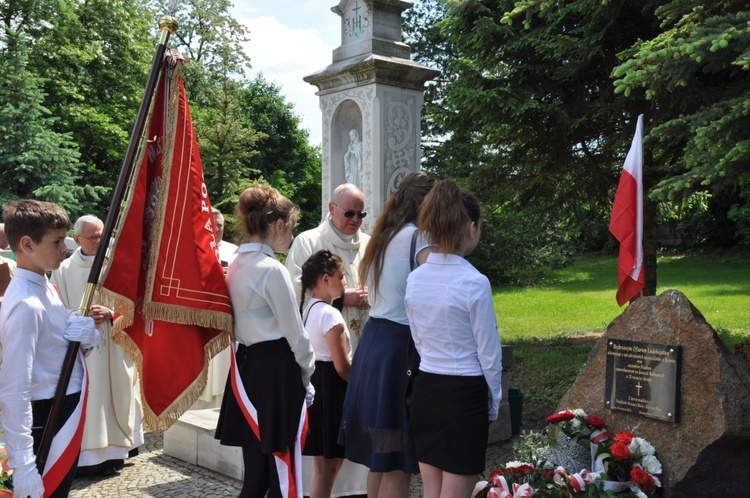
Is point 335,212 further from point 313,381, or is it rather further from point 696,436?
point 696,436

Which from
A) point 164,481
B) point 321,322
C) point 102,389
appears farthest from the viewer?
point 102,389

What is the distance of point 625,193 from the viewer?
496 centimetres

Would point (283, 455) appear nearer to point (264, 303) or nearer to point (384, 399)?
point (384, 399)

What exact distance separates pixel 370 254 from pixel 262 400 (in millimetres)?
903

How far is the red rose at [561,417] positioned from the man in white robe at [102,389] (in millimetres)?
3372

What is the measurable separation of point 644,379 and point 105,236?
3191 millimetres

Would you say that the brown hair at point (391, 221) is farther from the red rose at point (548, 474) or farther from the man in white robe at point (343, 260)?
the red rose at point (548, 474)

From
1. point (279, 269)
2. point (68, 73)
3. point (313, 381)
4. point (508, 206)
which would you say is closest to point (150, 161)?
point (279, 269)

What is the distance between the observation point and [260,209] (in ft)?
12.0

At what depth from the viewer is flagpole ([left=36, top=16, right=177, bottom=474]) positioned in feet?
9.93

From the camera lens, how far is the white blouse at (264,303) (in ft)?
11.6

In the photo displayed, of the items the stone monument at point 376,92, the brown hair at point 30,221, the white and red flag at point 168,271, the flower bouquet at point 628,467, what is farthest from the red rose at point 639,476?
the stone monument at point 376,92

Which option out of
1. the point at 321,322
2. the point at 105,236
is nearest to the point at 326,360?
the point at 321,322

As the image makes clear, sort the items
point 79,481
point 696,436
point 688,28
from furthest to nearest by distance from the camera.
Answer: point 688,28
point 79,481
point 696,436
